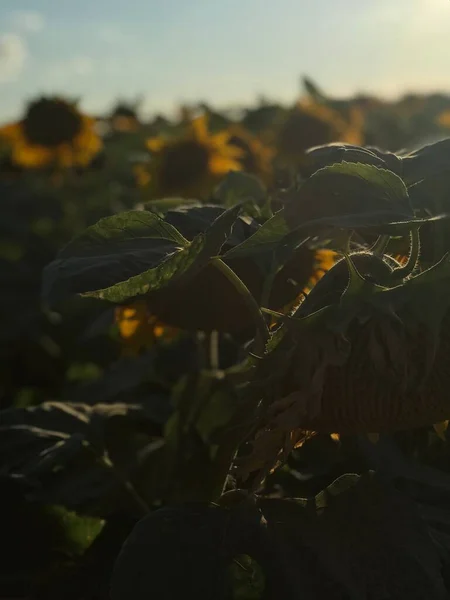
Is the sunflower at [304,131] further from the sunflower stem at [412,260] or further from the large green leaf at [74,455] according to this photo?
the sunflower stem at [412,260]

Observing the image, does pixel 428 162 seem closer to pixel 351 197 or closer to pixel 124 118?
pixel 351 197

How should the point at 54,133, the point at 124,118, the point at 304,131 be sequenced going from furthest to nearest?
1. the point at 124,118
2. the point at 54,133
3. the point at 304,131

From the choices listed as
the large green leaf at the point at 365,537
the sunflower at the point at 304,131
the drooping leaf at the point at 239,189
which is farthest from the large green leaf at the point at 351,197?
the sunflower at the point at 304,131

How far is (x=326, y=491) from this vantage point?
0.70 m

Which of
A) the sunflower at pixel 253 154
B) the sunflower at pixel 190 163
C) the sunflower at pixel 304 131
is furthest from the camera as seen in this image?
the sunflower at pixel 304 131

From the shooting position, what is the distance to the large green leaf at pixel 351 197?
23.8 inches

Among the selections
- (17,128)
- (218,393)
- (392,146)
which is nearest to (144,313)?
(218,393)

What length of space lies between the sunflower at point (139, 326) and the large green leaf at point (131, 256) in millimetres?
368

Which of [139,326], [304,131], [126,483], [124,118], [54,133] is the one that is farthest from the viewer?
[124,118]

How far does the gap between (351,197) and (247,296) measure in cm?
11

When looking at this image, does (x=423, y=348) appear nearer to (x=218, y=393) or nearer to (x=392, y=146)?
(x=218, y=393)

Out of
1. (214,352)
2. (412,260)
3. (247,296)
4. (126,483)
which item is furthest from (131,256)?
(214,352)

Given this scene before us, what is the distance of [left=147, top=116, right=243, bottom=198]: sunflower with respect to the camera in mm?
2643

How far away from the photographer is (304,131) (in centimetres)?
320
